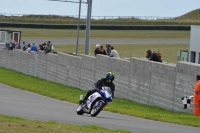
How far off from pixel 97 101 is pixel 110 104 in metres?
7.19

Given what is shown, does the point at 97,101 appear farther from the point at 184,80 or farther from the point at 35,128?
the point at 35,128

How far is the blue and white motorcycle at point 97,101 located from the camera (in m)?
19.2

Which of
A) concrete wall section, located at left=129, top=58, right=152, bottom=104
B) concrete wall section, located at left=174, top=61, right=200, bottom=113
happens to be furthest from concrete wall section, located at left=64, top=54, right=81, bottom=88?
concrete wall section, located at left=174, top=61, right=200, bottom=113

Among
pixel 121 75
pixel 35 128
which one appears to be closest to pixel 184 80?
pixel 121 75

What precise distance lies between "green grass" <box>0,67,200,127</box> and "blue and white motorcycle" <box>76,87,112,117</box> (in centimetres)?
167

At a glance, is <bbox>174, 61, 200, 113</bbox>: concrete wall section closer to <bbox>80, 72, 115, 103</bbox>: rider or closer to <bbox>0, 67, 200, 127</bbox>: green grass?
<bbox>0, 67, 200, 127</bbox>: green grass

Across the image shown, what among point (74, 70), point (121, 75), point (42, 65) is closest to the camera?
point (121, 75)

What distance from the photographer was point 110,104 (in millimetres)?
26609

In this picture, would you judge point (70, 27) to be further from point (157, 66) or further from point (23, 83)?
point (157, 66)

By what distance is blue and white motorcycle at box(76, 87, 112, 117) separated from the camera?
1925cm

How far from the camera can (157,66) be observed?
2630 centimetres

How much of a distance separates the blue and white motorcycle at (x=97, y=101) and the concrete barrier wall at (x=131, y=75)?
4.74 metres

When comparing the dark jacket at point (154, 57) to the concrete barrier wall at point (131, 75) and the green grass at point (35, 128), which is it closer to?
the concrete barrier wall at point (131, 75)

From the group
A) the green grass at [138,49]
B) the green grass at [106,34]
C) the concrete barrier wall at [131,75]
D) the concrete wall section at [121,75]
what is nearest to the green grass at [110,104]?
the concrete barrier wall at [131,75]
